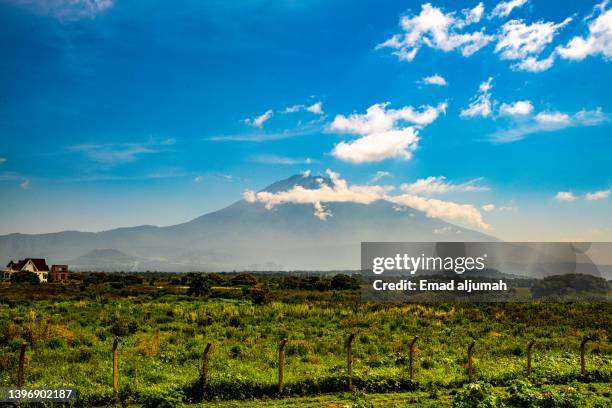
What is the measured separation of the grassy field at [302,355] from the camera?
13594 mm

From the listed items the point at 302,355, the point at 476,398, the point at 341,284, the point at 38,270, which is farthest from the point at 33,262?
the point at 476,398

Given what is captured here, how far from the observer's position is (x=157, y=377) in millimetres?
14922

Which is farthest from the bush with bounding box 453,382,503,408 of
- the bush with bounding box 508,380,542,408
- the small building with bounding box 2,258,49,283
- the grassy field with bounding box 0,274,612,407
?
the small building with bounding box 2,258,49,283

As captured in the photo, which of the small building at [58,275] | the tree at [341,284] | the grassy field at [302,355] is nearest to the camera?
the grassy field at [302,355]

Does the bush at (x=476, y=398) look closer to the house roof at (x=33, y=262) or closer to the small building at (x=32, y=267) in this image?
the small building at (x=32, y=267)

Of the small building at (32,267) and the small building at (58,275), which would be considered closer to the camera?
the small building at (32,267)

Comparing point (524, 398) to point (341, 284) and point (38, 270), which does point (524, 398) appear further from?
point (38, 270)

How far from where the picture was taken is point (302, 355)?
19.9 m

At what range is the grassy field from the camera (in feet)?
44.6

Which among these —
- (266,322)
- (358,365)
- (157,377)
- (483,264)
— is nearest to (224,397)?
(157,377)

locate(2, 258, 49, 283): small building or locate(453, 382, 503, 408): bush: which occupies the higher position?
locate(2, 258, 49, 283): small building

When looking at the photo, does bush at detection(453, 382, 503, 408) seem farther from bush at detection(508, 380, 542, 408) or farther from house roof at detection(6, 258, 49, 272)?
house roof at detection(6, 258, 49, 272)

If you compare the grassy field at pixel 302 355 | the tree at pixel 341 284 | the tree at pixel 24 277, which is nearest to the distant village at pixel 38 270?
the tree at pixel 24 277

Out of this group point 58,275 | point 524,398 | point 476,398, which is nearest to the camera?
point 476,398
